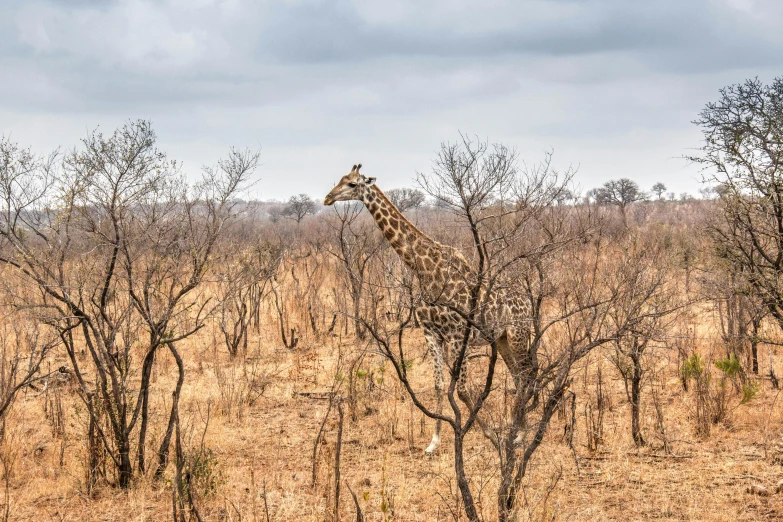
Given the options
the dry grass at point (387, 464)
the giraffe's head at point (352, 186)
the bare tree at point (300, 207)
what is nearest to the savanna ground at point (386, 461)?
the dry grass at point (387, 464)

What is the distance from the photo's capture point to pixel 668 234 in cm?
1911

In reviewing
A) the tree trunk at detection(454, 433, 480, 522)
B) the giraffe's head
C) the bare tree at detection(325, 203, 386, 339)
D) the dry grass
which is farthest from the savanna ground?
the giraffe's head

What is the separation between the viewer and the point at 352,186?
24.9 ft

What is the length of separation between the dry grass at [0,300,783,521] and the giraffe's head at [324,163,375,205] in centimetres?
211

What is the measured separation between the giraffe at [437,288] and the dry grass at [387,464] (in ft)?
2.35

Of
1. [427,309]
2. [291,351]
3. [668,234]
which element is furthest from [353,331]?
[668,234]

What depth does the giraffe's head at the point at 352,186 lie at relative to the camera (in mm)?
7500

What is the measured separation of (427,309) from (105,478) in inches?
126

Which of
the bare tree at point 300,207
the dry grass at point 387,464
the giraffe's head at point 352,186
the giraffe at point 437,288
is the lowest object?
the dry grass at point 387,464

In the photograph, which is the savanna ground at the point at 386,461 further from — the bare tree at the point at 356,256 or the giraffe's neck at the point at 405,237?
the bare tree at the point at 356,256

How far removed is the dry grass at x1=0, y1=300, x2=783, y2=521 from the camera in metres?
4.91

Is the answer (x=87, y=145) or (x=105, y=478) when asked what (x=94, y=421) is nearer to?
(x=105, y=478)

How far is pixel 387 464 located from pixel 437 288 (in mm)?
1979

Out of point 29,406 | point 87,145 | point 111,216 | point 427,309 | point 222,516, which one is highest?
point 87,145
